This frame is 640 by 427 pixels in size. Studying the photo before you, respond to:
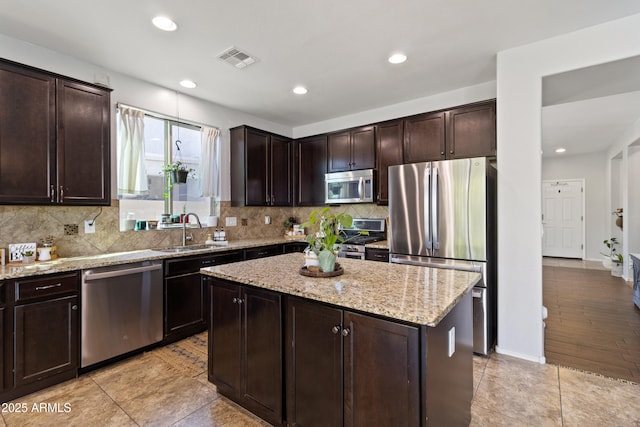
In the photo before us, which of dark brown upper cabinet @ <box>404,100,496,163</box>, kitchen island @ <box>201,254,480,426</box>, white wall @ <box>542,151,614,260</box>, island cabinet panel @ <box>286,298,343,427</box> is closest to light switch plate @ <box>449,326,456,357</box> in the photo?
kitchen island @ <box>201,254,480,426</box>

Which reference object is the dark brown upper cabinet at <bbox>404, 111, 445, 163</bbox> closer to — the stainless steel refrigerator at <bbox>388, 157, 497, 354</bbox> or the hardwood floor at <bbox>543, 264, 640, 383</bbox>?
the stainless steel refrigerator at <bbox>388, 157, 497, 354</bbox>

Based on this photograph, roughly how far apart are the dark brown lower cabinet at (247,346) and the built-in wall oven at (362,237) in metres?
2.02

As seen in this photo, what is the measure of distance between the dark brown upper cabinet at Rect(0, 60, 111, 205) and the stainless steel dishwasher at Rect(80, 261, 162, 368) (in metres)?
0.73

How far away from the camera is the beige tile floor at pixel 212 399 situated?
194 centimetres

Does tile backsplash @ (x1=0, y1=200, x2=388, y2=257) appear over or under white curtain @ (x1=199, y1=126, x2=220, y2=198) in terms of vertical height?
under

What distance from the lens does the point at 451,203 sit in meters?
2.92

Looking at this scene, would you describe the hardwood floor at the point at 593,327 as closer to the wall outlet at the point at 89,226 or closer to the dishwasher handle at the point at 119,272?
the dishwasher handle at the point at 119,272

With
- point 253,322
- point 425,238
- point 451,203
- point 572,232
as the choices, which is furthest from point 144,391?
point 572,232

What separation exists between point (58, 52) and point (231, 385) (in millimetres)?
3339

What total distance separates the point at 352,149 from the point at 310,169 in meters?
0.81

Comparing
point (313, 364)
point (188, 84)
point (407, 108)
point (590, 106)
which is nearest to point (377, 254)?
point (407, 108)

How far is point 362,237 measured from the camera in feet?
14.0

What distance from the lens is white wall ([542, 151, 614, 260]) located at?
7383mm

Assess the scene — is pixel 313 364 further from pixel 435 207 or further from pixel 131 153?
pixel 131 153
